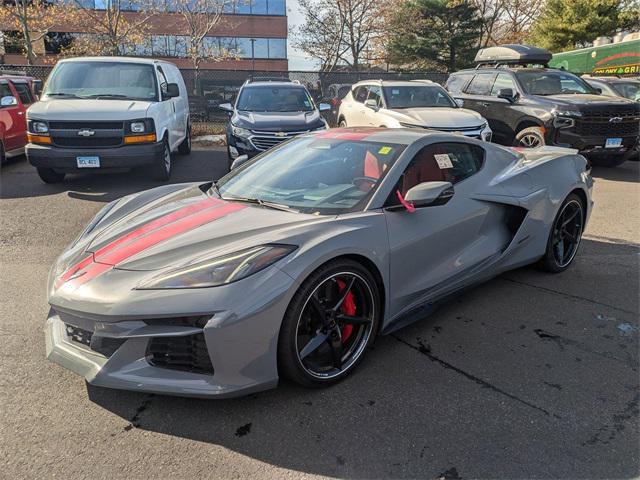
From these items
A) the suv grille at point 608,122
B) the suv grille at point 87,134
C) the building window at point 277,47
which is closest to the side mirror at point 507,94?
the suv grille at point 608,122

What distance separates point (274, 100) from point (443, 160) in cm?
663

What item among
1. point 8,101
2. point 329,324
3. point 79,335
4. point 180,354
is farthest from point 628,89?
point 8,101

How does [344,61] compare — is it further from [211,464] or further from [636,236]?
[211,464]

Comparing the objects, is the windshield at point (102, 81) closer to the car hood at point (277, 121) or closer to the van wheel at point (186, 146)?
the car hood at point (277, 121)

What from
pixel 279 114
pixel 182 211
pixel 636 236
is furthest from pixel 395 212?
pixel 279 114

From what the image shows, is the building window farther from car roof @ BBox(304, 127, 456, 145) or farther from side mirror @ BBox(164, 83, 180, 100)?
car roof @ BBox(304, 127, 456, 145)

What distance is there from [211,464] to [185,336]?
569 millimetres

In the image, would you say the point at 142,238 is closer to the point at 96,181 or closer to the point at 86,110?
the point at 86,110

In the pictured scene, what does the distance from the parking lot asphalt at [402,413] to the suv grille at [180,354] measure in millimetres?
317

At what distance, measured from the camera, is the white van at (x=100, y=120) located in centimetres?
718

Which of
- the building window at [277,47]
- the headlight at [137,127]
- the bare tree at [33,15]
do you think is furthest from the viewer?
the building window at [277,47]

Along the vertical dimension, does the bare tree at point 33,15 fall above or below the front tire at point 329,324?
above

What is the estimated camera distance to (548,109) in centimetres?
894

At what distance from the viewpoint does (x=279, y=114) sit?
8953mm
